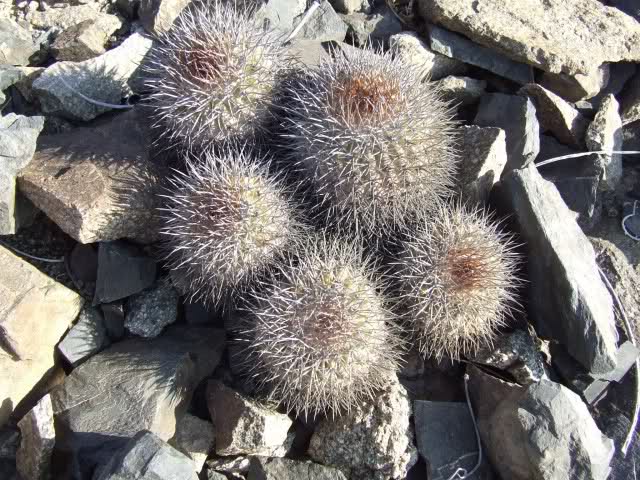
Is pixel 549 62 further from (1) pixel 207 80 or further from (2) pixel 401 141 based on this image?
(1) pixel 207 80

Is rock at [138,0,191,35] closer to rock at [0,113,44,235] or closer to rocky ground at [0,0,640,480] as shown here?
rocky ground at [0,0,640,480]

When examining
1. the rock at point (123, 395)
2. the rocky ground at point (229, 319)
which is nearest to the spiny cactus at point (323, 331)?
the rocky ground at point (229, 319)

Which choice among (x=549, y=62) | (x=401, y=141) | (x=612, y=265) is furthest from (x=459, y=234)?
(x=549, y=62)

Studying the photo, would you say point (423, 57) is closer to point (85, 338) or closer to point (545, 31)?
point (545, 31)

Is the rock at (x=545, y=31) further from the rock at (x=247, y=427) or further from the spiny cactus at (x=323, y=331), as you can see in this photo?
the rock at (x=247, y=427)

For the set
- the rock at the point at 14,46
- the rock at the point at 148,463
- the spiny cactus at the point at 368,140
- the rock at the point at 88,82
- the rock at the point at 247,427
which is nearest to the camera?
the rock at the point at 148,463

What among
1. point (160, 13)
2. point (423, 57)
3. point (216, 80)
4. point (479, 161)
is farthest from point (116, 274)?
point (423, 57)
